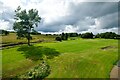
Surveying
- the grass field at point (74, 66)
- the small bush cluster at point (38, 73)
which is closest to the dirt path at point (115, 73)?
the grass field at point (74, 66)

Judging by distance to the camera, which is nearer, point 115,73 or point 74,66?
point 115,73

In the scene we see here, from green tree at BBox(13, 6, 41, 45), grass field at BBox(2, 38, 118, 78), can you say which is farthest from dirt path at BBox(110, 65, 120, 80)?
green tree at BBox(13, 6, 41, 45)

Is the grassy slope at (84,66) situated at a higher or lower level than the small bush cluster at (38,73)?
higher

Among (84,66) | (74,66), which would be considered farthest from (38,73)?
(84,66)

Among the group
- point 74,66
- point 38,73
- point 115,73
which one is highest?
point 74,66

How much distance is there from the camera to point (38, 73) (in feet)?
133

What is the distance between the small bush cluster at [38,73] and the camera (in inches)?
1544

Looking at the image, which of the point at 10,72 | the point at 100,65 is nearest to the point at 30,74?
the point at 10,72

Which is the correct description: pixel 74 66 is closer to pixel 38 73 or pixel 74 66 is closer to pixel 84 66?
pixel 84 66

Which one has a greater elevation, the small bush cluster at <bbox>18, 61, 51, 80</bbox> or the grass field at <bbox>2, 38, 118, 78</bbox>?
the grass field at <bbox>2, 38, 118, 78</bbox>

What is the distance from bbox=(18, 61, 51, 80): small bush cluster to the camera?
39.2 m

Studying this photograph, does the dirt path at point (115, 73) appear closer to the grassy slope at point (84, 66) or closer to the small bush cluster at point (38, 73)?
the grassy slope at point (84, 66)

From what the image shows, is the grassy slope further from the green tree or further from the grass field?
the green tree

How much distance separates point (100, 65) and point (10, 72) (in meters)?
18.5
